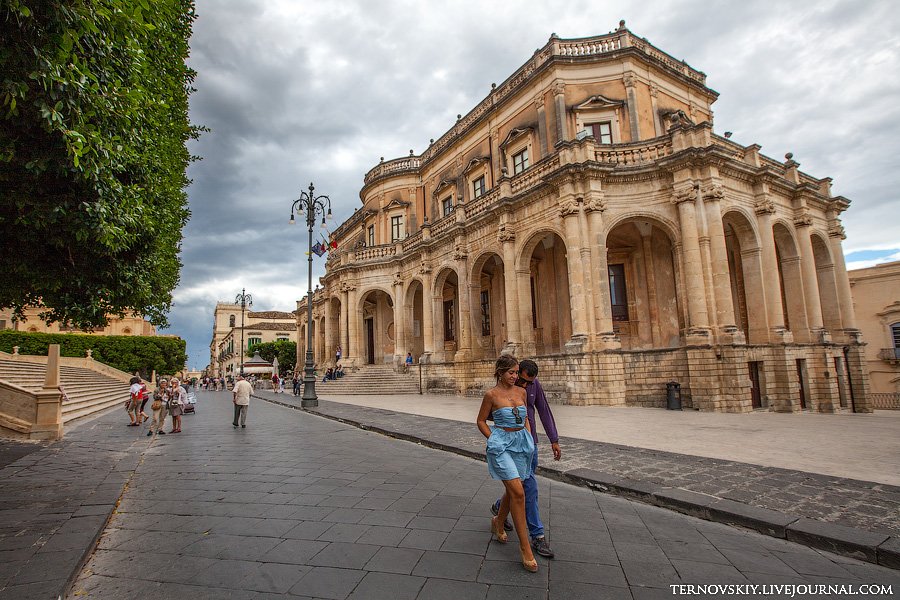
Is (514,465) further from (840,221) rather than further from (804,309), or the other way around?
(840,221)

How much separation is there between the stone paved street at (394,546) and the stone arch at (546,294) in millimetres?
12485

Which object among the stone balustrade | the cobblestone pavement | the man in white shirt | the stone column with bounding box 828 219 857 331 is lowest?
the cobblestone pavement

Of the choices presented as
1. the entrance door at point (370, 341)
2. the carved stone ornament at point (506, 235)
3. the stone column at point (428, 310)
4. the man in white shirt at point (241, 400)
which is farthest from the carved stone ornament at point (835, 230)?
the entrance door at point (370, 341)

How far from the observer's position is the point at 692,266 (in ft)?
46.5

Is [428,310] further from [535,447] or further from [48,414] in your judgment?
[535,447]

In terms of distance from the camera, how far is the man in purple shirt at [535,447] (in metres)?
3.40

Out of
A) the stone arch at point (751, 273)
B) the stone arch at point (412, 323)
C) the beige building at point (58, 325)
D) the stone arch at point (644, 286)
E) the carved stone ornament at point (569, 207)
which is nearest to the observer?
the stone arch at point (751, 273)

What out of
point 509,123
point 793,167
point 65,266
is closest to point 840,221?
point 793,167

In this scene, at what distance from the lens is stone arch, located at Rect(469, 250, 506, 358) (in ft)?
68.1

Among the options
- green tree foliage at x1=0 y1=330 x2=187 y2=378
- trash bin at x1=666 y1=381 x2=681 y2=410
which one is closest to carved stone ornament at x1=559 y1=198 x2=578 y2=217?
trash bin at x1=666 y1=381 x2=681 y2=410

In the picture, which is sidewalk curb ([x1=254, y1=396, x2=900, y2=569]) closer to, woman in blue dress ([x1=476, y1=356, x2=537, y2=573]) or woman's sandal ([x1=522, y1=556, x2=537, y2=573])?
woman in blue dress ([x1=476, y1=356, x2=537, y2=573])

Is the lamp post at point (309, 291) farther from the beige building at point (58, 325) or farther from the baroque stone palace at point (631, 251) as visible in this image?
the beige building at point (58, 325)

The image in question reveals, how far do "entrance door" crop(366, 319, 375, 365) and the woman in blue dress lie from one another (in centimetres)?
2815

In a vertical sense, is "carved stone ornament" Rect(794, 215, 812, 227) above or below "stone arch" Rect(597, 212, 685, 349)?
above
